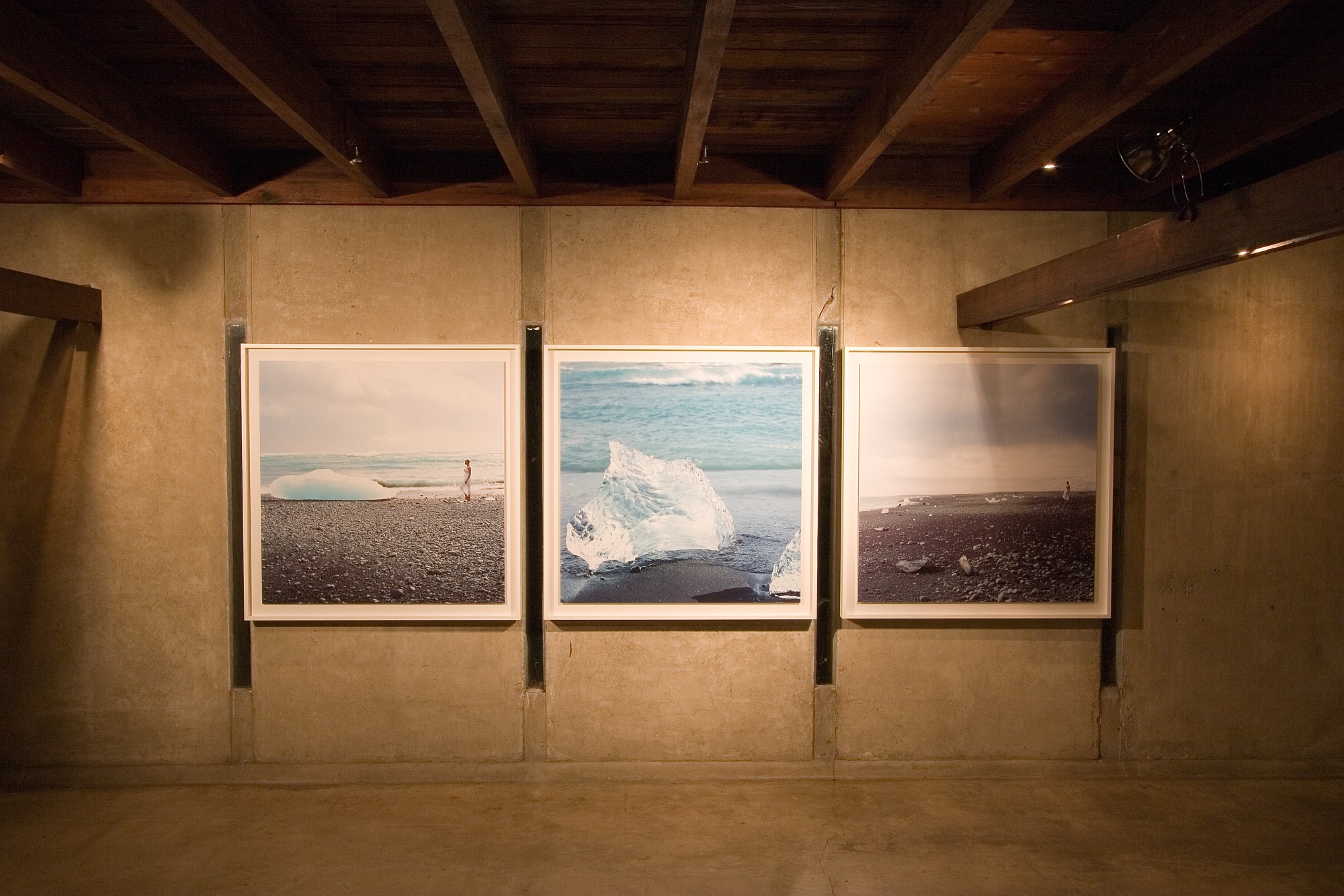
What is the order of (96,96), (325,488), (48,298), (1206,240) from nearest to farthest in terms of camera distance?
(1206,240) < (96,96) < (48,298) < (325,488)

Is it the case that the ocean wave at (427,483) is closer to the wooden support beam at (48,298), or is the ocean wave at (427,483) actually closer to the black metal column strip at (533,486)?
the black metal column strip at (533,486)

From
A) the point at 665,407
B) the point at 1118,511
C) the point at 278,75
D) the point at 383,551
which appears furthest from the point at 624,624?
the point at 278,75

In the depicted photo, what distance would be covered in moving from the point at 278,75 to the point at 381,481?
170 centimetres

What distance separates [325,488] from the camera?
3.32m

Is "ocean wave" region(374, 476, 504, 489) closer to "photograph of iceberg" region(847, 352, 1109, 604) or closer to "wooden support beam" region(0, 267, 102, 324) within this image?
"wooden support beam" region(0, 267, 102, 324)

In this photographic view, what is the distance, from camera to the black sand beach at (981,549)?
3.37 meters

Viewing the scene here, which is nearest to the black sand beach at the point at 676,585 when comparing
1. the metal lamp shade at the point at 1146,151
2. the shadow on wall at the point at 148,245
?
the metal lamp shade at the point at 1146,151

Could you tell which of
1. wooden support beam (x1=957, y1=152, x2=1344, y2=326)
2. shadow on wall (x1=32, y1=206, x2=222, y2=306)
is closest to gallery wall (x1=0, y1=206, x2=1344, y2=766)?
shadow on wall (x1=32, y1=206, x2=222, y2=306)

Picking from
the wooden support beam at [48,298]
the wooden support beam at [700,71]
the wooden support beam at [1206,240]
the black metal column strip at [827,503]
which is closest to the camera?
the wooden support beam at [1206,240]

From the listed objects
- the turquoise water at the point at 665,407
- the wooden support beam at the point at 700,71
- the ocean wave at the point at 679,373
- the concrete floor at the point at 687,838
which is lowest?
the concrete floor at the point at 687,838

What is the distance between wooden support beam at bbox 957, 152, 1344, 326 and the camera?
1818 mm

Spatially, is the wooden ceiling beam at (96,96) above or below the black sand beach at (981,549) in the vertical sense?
above

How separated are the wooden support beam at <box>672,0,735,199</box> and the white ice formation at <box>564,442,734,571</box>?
132 centimetres

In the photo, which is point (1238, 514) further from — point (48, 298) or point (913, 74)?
point (48, 298)
